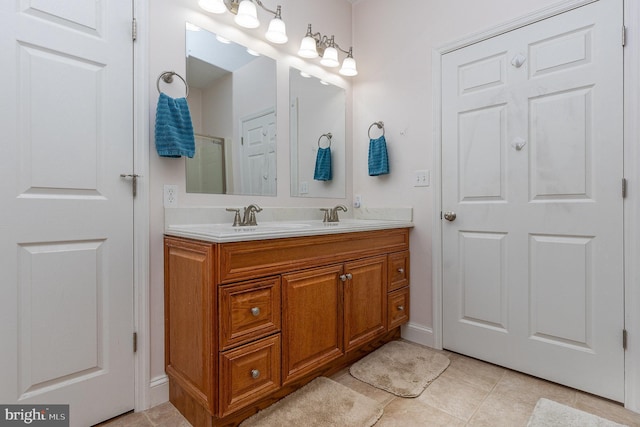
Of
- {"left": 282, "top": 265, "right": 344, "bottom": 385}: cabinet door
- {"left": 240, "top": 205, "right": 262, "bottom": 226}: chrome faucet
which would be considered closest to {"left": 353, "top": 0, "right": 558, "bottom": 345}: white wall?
{"left": 282, "top": 265, "right": 344, "bottom": 385}: cabinet door

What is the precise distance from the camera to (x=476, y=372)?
1.93 meters

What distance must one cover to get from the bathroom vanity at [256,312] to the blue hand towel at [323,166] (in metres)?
0.70

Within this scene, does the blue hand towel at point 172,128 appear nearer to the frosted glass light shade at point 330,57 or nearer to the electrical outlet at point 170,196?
the electrical outlet at point 170,196

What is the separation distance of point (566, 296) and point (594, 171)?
2.20 feet

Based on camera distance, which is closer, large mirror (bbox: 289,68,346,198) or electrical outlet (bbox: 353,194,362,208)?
large mirror (bbox: 289,68,346,198)

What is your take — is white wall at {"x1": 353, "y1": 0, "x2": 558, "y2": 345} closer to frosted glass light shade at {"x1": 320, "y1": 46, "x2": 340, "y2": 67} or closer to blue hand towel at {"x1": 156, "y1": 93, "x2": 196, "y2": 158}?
frosted glass light shade at {"x1": 320, "y1": 46, "x2": 340, "y2": 67}

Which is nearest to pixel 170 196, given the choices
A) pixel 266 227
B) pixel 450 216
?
pixel 266 227

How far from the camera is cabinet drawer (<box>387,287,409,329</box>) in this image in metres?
2.17

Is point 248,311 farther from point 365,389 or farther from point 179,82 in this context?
point 179,82

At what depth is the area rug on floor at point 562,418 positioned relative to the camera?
142 centimetres

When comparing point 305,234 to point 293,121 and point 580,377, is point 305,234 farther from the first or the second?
point 580,377

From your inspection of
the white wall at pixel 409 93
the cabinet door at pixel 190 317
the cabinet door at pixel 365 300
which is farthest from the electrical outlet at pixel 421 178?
the cabinet door at pixel 190 317

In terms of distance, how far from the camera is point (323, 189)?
2498mm

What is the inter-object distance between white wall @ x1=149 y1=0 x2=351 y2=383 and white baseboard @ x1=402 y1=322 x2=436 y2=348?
46.8 inches
